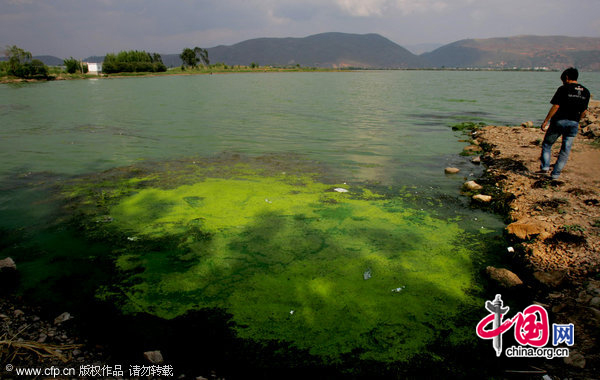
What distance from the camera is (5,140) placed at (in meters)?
16.4

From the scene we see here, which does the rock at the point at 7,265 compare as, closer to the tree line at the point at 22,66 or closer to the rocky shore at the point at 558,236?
the rocky shore at the point at 558,236

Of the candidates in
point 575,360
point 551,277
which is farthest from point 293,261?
point 551,277

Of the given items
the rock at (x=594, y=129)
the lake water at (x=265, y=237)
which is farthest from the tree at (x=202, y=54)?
the rock at (x=594, y=129)

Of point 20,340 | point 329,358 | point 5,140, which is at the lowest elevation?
point 329,358

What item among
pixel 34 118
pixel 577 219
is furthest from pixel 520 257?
pixel 34 118

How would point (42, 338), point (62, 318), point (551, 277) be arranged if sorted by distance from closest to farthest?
point (42, 338)
point (62, 318)
point (551, 277)

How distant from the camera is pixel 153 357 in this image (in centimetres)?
399

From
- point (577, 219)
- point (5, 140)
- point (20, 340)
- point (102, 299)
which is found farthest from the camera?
point (5, 140)

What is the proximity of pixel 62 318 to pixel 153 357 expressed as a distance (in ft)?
5.31

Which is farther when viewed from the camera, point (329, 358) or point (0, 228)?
point (0, 228)

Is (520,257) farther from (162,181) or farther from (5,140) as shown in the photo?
(5,140)

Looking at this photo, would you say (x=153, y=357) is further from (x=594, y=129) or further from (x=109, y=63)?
(x=109, y=63)

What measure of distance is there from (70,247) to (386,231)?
20.8 ft

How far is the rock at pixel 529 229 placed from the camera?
6.70 meters
